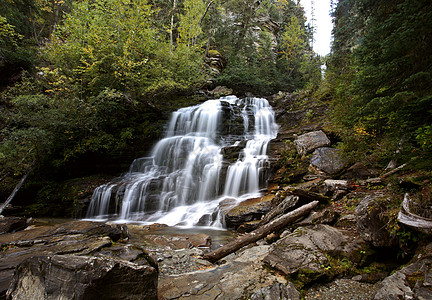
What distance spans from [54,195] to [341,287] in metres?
14.0

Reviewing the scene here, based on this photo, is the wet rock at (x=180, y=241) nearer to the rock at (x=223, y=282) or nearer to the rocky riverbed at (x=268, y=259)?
the rocky riverbed at (x=268, y=259)

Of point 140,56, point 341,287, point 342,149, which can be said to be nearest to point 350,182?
point 342,149

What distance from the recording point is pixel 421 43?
466 cm

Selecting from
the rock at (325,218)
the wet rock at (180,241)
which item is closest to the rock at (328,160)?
the rock at (325,218)

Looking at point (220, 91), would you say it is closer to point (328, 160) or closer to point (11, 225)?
point (328, 160)

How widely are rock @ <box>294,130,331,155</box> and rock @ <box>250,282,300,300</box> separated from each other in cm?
764

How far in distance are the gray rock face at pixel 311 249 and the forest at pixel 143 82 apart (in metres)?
1.94

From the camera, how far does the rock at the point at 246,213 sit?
721cm

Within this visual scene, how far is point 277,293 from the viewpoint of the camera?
285cm

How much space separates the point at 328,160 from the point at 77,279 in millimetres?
8826

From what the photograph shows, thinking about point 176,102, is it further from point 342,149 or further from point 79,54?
point 342,149

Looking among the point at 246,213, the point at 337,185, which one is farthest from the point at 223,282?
the point at 337,185

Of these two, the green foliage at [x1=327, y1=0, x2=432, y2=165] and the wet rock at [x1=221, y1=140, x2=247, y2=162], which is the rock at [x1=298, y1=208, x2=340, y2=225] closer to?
the green foliage at [x1=327, y1=0, x2=432, y2=165]

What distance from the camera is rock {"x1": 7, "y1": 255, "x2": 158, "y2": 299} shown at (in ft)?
7.32
